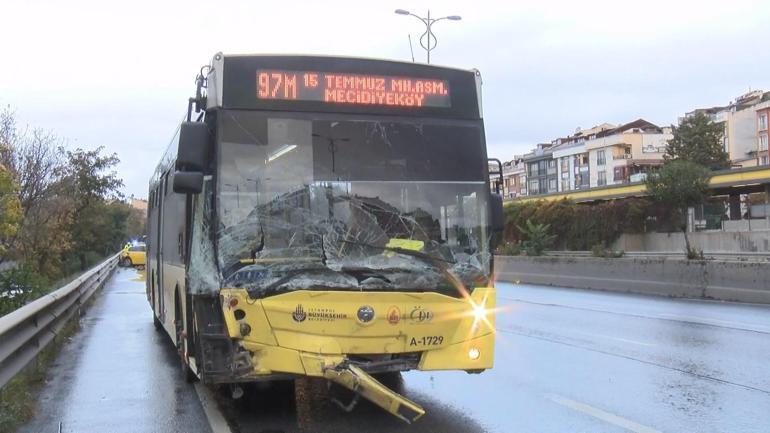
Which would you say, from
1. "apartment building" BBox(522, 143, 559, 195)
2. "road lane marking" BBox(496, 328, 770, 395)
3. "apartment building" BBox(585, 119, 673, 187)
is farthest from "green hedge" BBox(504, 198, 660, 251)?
"apartment building" BBox(522, 143, 559, 195)

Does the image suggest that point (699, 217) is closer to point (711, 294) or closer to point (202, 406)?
point (711, 294)

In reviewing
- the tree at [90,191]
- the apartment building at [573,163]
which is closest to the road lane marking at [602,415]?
the tree at [90,191]

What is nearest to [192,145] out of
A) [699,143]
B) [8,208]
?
[8,208]

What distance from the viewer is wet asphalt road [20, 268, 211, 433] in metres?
6.30

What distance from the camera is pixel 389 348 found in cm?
584

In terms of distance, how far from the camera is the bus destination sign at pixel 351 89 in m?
6.15

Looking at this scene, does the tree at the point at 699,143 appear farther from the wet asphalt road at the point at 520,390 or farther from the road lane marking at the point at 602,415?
Result: the road lane marking at the point at 602,415

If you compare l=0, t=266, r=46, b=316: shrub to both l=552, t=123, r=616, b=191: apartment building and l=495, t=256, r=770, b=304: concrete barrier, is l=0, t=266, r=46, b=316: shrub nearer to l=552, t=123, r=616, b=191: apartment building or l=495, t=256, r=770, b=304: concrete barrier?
l=495, t=256, r=770, b=304: concrete barrier

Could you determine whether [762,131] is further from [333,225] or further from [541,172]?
[333,225]

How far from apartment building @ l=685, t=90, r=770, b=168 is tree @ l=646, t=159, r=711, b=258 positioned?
5496 centimetres

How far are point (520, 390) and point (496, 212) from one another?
2089 mm

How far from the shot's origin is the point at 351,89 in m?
6.39

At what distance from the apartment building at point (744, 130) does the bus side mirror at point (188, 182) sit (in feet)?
330

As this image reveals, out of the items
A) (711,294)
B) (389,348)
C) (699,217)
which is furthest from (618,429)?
(699,217)
